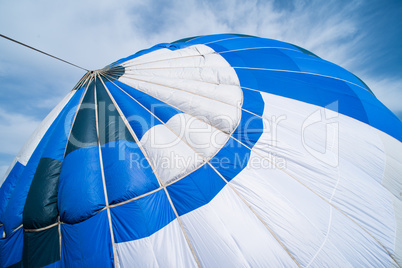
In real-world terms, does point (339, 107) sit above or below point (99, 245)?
above

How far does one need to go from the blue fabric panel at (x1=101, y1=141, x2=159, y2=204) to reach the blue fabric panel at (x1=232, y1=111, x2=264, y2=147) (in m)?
1.43

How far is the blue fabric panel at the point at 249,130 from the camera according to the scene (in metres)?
→ 2.90

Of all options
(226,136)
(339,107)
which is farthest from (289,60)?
(226,136)

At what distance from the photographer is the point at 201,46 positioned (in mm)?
4629

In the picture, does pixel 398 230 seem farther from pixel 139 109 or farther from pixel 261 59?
pixel 139 109

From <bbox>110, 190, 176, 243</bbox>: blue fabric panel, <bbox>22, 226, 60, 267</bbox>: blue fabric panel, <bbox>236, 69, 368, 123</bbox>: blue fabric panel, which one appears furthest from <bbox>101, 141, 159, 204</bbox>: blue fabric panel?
<bbox>236, 69, 368, 123</bbox>: blue fabric panel

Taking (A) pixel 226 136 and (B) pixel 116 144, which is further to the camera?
(A) pixel 226 136

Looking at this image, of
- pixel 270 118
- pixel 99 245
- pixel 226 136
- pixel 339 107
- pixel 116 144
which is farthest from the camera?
pixel 339 107

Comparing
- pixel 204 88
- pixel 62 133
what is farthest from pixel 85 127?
pixel 204 88

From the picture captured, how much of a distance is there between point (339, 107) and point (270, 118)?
1548 mm

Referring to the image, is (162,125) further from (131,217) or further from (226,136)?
(131,217)

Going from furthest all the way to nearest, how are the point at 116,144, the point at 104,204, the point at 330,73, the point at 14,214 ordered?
1. the point at 330,73
2. the point at 116,144
3. the point at 14,214
4. the point at 104,204

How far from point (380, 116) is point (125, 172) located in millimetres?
4972

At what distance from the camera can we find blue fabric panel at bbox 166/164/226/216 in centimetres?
238
